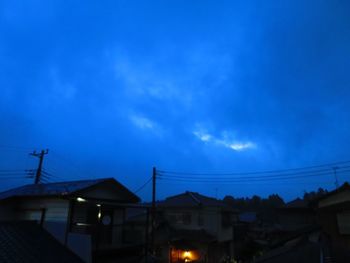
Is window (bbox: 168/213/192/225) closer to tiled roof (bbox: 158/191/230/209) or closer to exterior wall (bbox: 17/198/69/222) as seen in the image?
tiled roof (bbox: 158/191/230/209)

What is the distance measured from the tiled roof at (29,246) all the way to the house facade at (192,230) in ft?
50.7

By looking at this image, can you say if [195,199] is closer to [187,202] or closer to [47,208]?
[187,202]

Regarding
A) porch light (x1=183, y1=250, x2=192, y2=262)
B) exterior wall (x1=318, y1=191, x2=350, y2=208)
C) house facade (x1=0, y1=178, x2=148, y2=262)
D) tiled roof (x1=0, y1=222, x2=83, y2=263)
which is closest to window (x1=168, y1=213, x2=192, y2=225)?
porch light (x1=183, y1=250, x2=192, y2=262)

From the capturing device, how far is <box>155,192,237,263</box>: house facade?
25.8 meters

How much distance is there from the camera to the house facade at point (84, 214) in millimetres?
12812

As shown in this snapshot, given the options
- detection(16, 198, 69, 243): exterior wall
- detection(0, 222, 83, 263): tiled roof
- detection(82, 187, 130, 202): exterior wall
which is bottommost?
detection(0, 222, 83, 263): tiled roof

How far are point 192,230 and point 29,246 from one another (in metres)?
19.8

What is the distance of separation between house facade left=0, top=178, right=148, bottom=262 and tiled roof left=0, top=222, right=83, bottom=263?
27.9 inches

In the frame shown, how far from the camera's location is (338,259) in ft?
21.0

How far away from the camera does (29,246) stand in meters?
10.2


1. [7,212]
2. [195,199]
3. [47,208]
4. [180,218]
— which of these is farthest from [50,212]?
[195,199]

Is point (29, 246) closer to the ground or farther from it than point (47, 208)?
closer to the ground

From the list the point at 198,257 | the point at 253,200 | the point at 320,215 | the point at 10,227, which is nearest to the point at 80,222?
the point at 10,227

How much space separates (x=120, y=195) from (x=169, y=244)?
10729 millimetres
